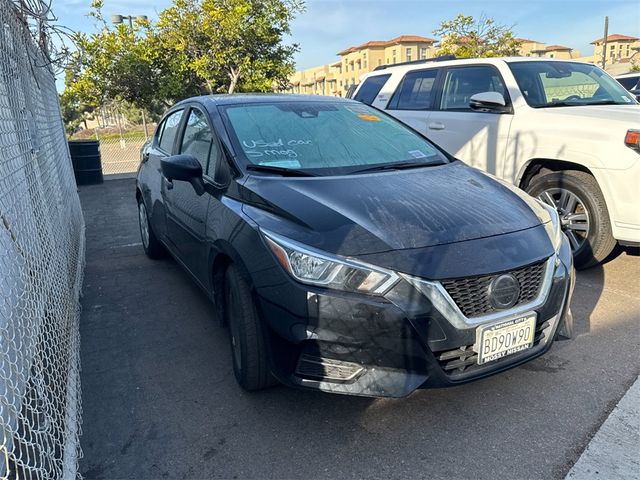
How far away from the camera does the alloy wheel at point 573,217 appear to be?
4387mm

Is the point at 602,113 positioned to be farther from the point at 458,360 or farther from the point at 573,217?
the point at 458,360

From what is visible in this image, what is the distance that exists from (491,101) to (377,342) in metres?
3.67

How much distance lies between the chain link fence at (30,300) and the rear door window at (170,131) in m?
1.00

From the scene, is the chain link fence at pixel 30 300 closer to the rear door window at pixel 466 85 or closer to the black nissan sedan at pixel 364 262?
the black nissan sedan at pixel 364 262

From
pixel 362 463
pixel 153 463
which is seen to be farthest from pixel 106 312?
pixel 362 463

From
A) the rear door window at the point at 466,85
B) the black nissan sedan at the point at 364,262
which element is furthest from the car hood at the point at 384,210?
the rear door window at the point at 466,85

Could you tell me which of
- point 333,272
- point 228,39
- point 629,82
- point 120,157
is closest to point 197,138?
point 333,272

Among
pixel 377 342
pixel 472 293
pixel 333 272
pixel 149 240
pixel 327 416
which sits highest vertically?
pixel 333 272

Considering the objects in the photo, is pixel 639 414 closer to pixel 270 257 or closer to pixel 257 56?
pixel 270 257

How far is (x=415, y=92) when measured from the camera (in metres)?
6.32

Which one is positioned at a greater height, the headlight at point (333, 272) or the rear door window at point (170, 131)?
the rear door window at point (170, 131)

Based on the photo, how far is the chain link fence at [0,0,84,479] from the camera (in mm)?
2068

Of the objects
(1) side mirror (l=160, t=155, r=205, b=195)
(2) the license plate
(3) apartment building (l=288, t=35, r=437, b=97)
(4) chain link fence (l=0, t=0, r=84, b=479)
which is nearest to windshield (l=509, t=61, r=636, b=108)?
(2) the license plate

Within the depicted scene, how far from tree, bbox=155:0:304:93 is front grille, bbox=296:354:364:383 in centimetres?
1397
